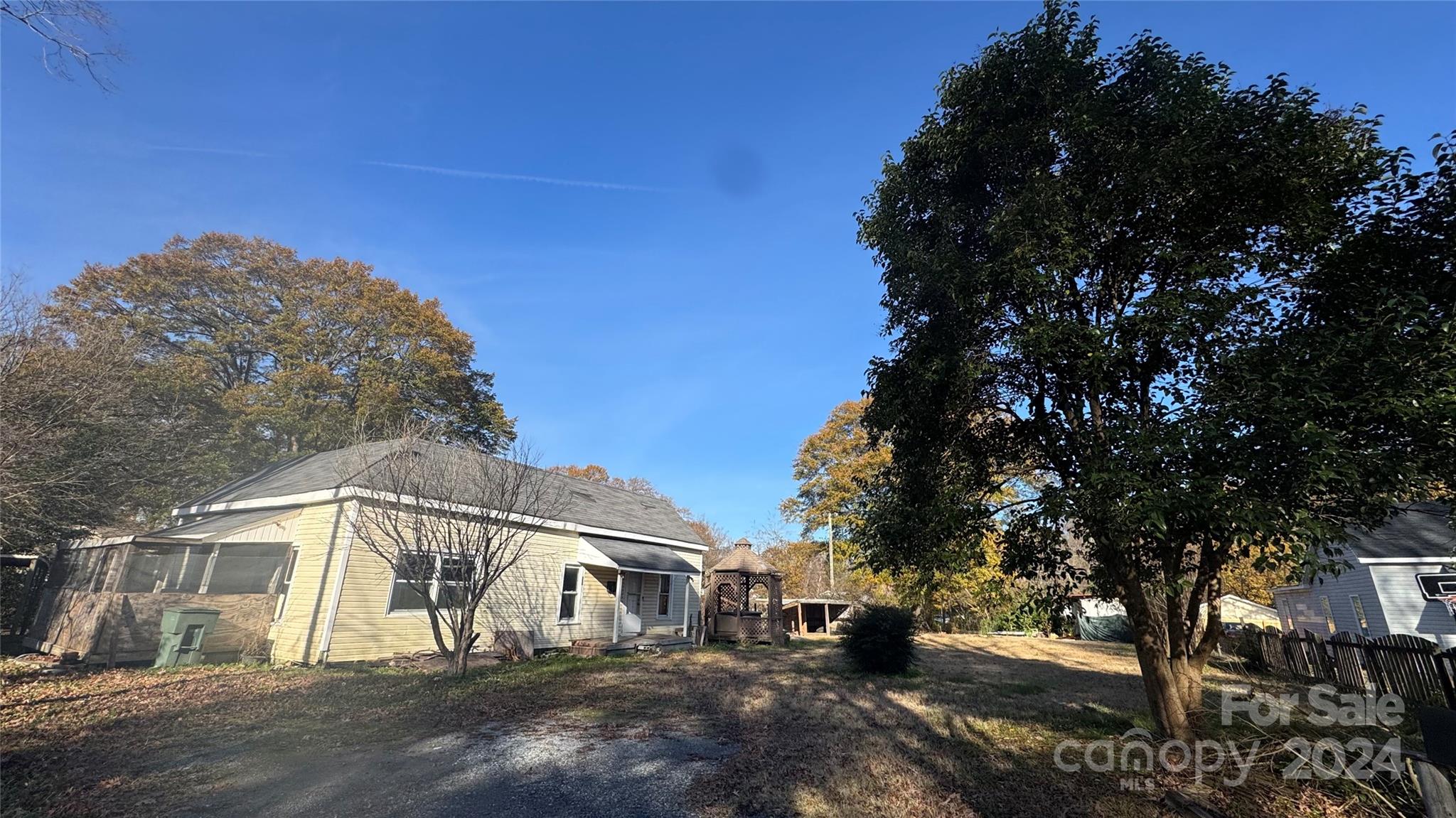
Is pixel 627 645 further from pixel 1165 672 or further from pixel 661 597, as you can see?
pixel 1165 672

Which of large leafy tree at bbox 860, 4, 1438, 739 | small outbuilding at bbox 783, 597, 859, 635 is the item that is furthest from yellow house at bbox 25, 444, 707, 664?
small outbuilding at bbox 783, 597, 859, 635

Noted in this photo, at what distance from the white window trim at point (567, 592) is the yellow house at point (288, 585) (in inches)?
A: 1.4

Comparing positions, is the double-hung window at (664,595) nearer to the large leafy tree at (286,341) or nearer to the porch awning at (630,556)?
the porch awning at (630,556)

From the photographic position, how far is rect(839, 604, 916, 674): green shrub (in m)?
13.3

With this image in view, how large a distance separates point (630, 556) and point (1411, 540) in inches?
899

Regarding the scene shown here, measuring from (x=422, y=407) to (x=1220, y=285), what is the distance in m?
32.2

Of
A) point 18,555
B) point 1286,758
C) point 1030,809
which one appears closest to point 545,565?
point 18,555

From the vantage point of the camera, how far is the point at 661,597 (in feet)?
68.9

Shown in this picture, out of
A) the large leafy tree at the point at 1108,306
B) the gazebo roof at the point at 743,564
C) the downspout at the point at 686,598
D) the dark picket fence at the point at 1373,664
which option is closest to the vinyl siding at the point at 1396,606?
the dark picket fence at the point at 1373,664

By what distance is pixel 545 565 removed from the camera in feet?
55.1

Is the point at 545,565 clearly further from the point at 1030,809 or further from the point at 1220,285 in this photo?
the point at 1220,285

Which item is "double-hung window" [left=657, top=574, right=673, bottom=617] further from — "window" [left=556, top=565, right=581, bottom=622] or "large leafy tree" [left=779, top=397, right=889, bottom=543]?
"large leafy tree" [left=779, top=397, right=889, bottom=543]

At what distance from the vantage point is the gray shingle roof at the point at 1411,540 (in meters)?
16.2

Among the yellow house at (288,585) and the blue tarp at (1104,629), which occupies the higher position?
the yellow house at (288,585)
